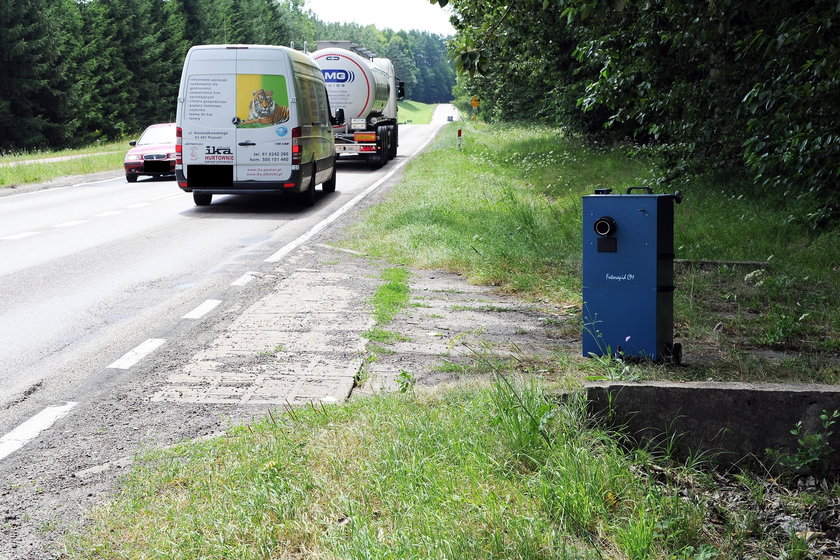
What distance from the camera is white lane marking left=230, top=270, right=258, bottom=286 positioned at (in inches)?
389

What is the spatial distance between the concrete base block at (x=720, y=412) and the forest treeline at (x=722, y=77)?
3.12 meters

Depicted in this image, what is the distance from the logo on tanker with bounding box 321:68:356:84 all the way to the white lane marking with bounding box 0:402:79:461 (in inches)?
1012

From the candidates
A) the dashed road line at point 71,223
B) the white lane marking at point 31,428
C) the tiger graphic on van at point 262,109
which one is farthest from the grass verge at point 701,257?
the dashed road line at point 71,223

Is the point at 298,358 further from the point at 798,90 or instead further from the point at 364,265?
the point at 798,90

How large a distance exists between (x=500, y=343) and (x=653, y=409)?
248 centimetres

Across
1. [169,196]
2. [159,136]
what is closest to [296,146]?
[169,196]

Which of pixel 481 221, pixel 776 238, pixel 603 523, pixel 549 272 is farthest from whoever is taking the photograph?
pixel 481 221

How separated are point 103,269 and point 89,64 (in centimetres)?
4584

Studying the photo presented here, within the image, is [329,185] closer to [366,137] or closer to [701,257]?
[366,137]

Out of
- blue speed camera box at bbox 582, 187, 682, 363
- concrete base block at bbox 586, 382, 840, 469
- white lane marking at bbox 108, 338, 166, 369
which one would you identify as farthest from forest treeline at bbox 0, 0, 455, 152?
concrete base block at bbox 586, 382, 840, 469

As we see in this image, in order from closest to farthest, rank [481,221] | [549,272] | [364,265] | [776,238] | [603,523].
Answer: [603,523]
[549,272]
[364,265]
[776,238]
[481,221]

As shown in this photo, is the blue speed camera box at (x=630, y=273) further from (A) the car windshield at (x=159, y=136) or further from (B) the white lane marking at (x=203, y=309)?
(A) the car windshield at (x=159, y=136)

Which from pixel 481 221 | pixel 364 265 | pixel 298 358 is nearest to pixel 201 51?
pixel 481 221

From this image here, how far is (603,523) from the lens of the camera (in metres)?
3.56
